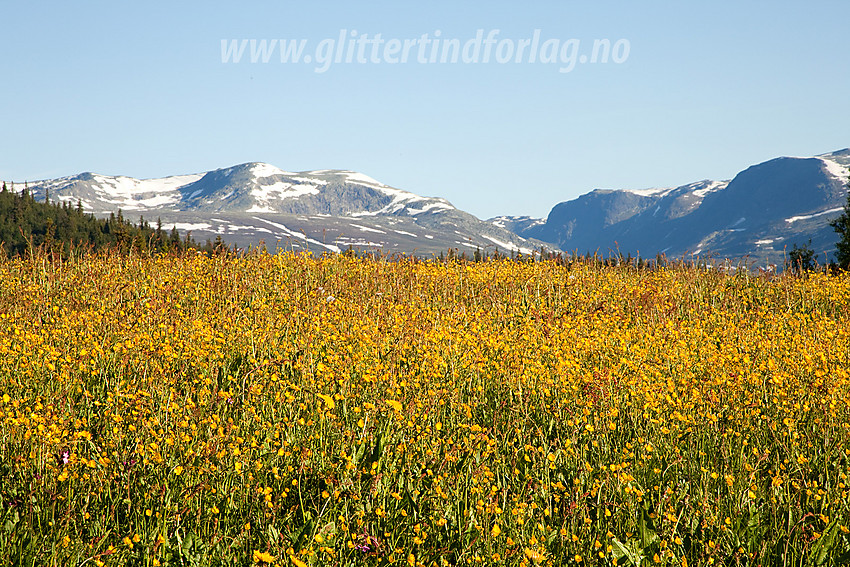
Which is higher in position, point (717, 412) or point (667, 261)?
point (667, 261)

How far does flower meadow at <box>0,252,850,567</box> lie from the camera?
358 cm

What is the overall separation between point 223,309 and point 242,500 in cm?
518

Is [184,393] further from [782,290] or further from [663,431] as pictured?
[782,290]

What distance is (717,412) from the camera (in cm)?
546

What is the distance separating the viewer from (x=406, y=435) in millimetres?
4832

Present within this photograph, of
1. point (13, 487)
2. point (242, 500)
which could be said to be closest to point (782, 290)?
point (242, 500)

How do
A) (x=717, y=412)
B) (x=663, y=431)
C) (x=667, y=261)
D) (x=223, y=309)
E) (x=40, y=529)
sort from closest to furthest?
(x=40, y=529)
(x=663, y=431)
(x=717, y=412)
(x=223, y=309)
(x=667, y=261)

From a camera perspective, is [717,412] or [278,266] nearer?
[717,412]

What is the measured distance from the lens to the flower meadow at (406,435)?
11.8ft

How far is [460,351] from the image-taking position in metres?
6.87

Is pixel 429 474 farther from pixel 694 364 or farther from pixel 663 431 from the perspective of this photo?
pixel 694 364

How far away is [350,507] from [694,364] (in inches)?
169

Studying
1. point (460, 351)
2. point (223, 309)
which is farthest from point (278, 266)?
point (460, 351)

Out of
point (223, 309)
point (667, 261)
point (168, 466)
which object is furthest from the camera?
point (667, 261)
